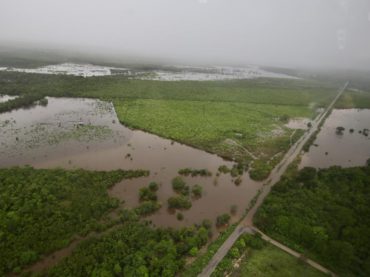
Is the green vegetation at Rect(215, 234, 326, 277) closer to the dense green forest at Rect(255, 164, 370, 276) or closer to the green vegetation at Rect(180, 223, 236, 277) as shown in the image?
the green vegetation at Rect(180, 223, 236, 277)

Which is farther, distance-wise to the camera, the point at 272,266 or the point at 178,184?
the point at 178,184

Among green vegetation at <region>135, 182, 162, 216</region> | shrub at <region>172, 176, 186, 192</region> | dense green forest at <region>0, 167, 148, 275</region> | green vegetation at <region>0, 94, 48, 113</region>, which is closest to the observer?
dense green forest at <region>0, 167, 148, 275</region>

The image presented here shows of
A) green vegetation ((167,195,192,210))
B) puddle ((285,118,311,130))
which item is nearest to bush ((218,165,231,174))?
green vegetation ((167,195,192,210))

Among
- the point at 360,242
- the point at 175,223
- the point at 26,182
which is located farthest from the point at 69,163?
the point at 360,242

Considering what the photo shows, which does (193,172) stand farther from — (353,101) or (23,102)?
(353,101)

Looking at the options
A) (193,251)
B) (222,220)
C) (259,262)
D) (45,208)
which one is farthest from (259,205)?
(45,208)

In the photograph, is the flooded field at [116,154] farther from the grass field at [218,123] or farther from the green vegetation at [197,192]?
the grass field at [218,123]

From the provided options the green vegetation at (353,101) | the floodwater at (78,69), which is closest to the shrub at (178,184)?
the green vegetation at (353,101)
